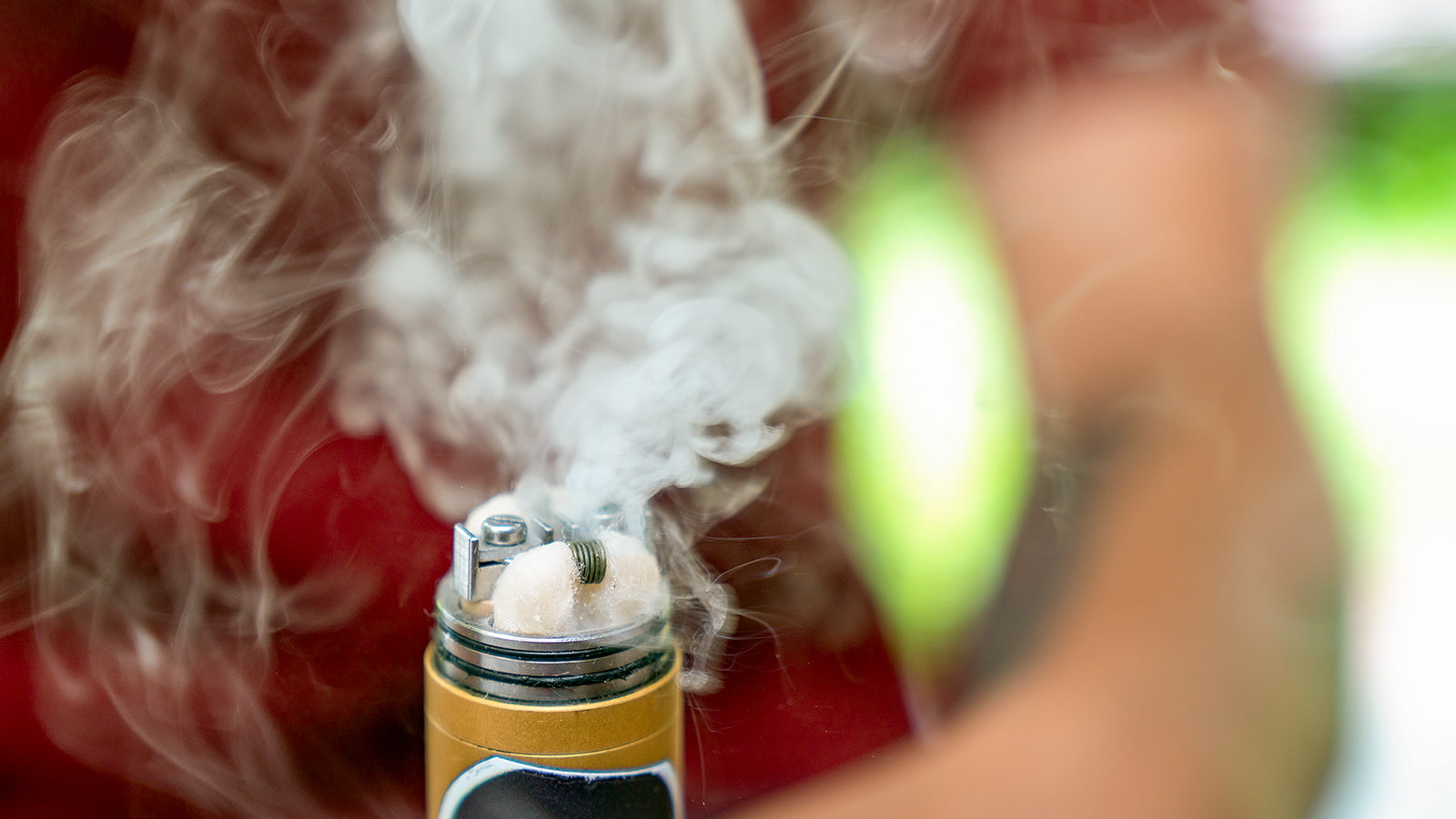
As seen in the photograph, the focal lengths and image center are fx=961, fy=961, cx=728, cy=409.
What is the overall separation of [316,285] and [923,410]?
37.3 inches

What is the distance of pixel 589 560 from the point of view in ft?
2.59

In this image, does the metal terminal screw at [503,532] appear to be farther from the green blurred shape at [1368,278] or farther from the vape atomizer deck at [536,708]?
the green blurred shape at [1368,278]

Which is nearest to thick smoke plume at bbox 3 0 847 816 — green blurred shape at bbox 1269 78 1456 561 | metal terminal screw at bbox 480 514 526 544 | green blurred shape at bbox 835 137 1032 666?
green blurred shape at bbox 835 137 1032 666

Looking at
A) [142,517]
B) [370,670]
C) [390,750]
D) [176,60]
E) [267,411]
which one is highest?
[176,60]

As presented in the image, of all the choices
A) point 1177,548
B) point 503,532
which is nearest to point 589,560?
point 503,532

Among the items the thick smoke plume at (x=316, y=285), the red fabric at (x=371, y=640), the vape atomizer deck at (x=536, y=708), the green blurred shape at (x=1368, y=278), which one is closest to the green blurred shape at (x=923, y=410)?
the red fabric at (x=371, y=640)

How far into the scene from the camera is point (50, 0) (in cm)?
121

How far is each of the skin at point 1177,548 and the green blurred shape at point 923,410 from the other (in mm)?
290

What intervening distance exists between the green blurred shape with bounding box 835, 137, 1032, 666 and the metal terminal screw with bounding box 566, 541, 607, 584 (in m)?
0.81

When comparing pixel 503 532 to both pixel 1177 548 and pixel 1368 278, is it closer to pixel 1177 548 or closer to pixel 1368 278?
pixel 1177 548

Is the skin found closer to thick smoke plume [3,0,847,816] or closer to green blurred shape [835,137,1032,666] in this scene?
green blurred shape [835,137,1032,666]

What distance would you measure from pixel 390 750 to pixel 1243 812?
1155 mm

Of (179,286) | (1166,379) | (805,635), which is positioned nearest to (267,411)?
(179,286)

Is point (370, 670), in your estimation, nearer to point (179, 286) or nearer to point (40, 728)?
point (40, 728)
